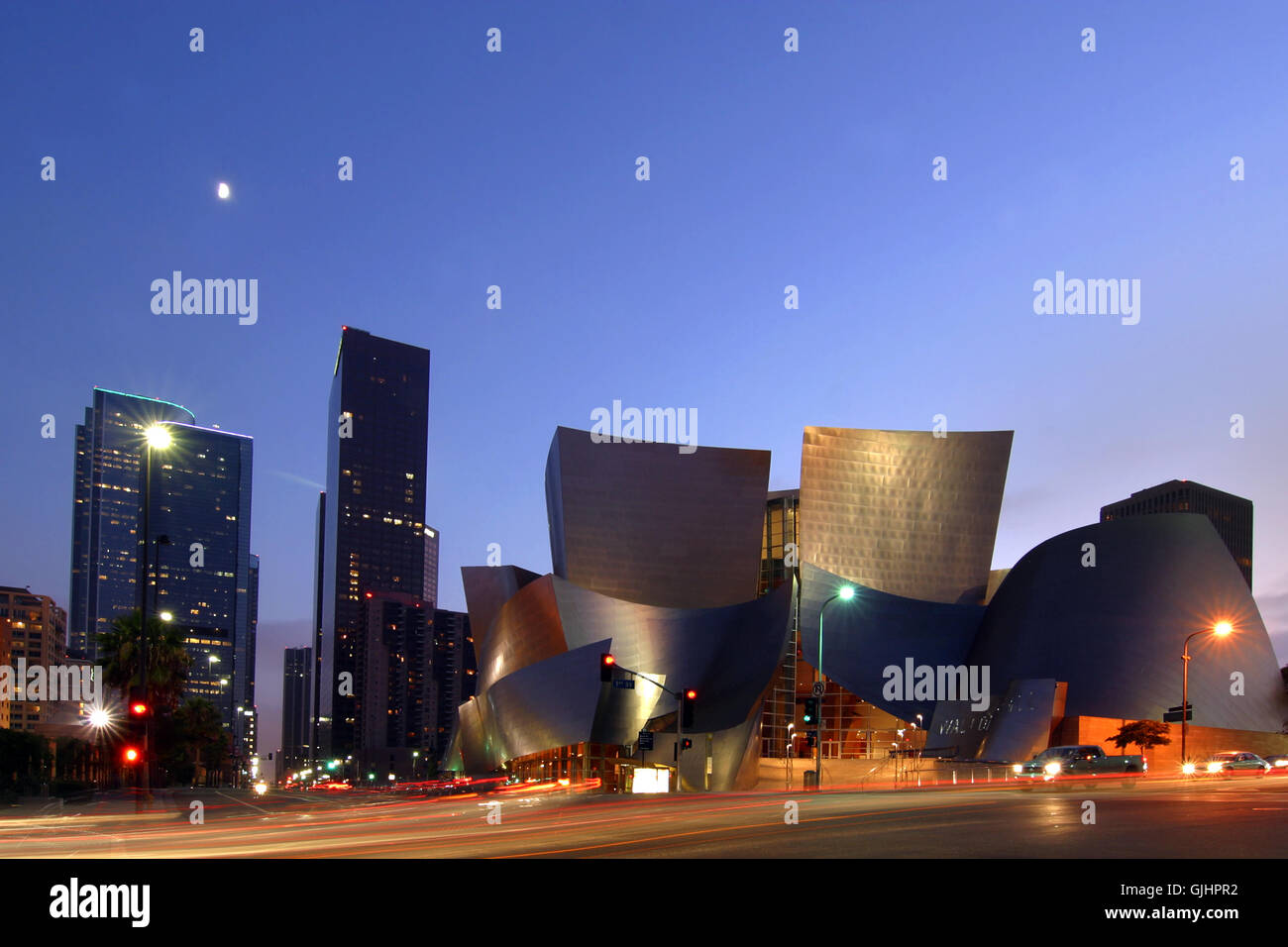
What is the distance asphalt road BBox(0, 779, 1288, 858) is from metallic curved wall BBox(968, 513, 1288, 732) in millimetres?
25530

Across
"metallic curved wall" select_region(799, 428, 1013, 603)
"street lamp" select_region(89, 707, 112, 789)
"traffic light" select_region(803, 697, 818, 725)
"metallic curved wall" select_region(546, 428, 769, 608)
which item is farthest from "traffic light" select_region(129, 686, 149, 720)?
"metallic curved wall" select_region(799, 428, 1013, 603)

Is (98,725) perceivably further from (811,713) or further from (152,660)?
(811,713)

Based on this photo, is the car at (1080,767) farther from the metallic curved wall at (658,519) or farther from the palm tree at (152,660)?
the palm tree at (152,660)

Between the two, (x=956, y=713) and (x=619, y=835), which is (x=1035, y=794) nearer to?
(x=619, y=835)

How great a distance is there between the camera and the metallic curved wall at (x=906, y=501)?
65750 mm

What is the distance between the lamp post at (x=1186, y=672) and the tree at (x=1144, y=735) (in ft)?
3.01

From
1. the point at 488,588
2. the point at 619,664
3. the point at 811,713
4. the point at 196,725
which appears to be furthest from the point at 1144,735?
the point at 196,725

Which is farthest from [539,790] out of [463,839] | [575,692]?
[463,839]

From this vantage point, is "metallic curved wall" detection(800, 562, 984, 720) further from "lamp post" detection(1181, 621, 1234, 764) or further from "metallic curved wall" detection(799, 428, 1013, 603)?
"lamp post" detection(1181, 621, 1234, 764)

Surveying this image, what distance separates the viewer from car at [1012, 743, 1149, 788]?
115 feet

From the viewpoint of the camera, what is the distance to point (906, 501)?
2606 inches

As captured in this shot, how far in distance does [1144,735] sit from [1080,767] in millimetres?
16741
